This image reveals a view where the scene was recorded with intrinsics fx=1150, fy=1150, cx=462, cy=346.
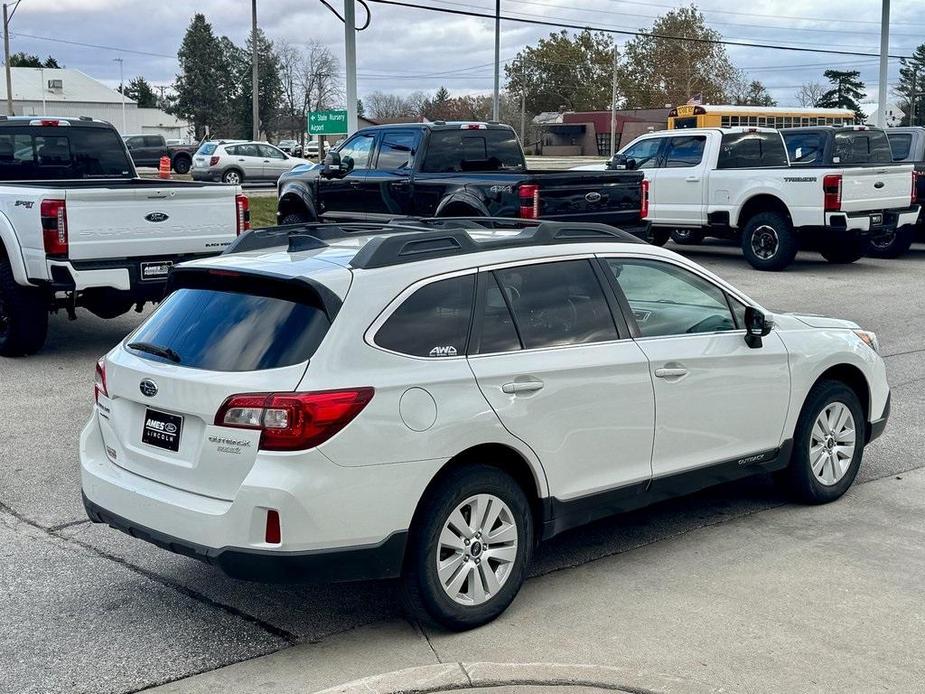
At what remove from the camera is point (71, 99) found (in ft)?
307

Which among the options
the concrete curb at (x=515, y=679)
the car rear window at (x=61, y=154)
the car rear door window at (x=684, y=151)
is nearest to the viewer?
the concrete curb at (x=515, y=679)

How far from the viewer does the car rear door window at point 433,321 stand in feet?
15.3

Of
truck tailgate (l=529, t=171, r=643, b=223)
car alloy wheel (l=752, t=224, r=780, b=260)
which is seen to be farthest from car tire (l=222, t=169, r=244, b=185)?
truck tailgate (l=529, t=171, r=643, b=223)

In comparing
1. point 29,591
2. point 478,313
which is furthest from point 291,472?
point 29,591

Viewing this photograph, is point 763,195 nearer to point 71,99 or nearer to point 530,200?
point 530,200

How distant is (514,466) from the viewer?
16.4ft

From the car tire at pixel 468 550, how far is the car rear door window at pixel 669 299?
1230mm

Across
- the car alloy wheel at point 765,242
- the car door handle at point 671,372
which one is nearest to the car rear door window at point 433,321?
the car door handle at point 671,372

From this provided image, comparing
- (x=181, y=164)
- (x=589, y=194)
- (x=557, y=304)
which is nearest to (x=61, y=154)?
(x=589, y=194)

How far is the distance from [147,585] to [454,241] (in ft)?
7.05

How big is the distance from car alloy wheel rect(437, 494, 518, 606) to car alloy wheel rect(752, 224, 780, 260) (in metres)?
13.7

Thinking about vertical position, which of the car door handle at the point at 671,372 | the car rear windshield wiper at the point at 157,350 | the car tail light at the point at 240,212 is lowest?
the car door handle at the point at 671,372

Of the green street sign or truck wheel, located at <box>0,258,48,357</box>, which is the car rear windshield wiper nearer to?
truck wheel, located at <box>0,258,48,357</box>

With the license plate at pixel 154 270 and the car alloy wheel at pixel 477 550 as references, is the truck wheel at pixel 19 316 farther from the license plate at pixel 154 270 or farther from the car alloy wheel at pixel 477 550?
the car alloy wheel at pixel 477 550
